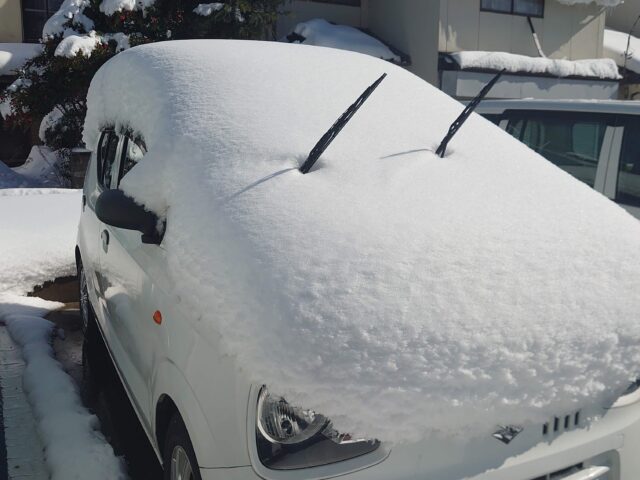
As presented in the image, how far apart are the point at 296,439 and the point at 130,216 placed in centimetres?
102

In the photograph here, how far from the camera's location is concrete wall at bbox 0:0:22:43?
1191 cm

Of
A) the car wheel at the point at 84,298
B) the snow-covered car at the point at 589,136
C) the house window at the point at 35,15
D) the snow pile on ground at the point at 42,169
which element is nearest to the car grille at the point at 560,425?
the snow-covered car at the point at 589,136

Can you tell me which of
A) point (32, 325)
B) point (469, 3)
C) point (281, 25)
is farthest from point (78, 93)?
point (469, 3)

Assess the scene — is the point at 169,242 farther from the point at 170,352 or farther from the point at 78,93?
the point at 78,93

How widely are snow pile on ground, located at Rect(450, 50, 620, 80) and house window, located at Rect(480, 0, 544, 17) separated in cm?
104

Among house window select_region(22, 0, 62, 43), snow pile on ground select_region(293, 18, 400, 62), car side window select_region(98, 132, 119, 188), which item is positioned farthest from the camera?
snow pile on ground select_region(293, 18, 400, 62)

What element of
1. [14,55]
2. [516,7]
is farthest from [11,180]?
[516,7]

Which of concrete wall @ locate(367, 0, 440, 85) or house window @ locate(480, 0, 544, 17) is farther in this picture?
house window @ locate(480, 0, 544, 17)

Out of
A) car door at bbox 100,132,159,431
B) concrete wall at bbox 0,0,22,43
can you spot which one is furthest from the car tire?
concrete wall at bbox 0,0,22,43

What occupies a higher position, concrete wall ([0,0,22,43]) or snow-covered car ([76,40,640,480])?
concrete wall ([0,0,22,43])

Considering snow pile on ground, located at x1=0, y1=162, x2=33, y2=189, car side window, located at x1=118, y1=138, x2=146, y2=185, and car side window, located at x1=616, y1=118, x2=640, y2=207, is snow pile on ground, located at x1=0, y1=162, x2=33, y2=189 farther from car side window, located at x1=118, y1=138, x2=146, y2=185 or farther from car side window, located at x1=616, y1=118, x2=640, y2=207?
car side window, located at x1=616, y1=118, x2=640, y2=207

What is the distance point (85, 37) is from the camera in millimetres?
10188

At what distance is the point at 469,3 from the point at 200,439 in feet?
44.2

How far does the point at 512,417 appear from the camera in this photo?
70.5 inches
